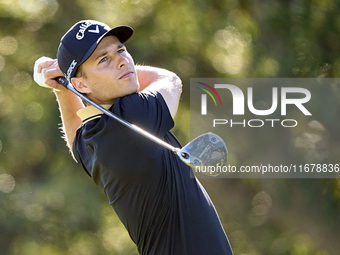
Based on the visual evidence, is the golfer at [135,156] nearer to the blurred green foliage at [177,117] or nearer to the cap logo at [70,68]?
the cap logo at [70,68]

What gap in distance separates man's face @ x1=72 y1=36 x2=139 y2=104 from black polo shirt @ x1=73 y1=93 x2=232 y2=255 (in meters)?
0.06

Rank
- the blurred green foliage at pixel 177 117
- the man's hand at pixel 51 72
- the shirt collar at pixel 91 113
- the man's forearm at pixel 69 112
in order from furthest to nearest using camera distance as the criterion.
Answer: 1. the blurred green foliage at pixel 177 117
2. the man's forearm at pixel 69 112
3. the man's hand at pixel 51 72
4. the shirt collar at pixel 91 113

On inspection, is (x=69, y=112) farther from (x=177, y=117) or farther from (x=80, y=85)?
(x=177, y=117)

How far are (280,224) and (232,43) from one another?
194cm

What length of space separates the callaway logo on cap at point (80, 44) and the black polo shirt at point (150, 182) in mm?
181

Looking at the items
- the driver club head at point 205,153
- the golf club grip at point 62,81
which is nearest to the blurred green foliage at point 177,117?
the golf club grip at point 62,81

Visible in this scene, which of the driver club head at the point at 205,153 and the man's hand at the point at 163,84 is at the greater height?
the man's hand at the point at 163,84

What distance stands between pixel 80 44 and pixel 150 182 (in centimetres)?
56

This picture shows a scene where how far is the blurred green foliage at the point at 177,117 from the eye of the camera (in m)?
5.80

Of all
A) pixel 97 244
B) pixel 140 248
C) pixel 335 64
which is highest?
pixel 335 64

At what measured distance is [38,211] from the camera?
597 centimetres

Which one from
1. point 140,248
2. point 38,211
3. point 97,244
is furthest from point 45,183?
point 140,248

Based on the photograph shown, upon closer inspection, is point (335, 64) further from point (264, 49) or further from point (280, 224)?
point (280, 224)

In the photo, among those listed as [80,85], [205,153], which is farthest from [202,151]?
[80,85]
